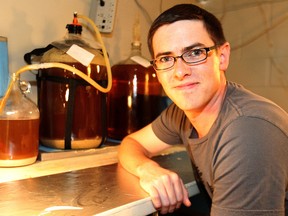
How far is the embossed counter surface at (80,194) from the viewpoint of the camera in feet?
2.03

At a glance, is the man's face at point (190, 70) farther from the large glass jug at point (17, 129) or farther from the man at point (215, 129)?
the large glass jug at point (17, 129)

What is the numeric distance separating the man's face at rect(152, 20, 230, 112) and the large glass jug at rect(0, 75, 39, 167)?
0.39 meters

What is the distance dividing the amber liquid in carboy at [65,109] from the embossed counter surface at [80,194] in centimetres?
15

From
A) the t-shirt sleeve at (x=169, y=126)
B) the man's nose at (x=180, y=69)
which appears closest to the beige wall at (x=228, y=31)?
the t-shirt sleeve at (x=169, y=126)

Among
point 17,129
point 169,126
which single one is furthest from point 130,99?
point 17,129

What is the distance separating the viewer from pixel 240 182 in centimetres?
62

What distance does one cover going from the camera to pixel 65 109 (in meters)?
0.99

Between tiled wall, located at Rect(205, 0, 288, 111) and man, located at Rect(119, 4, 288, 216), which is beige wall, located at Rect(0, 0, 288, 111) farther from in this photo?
man, located at Rect(119, 4, 288, 216)

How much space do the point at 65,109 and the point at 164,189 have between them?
42 cm

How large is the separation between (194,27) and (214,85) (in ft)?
0.45

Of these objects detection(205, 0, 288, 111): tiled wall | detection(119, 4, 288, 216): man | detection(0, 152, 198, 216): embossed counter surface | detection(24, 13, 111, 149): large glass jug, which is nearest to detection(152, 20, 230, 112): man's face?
detection(119, 4, 288, 216): man

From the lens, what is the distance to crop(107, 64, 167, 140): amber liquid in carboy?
1.25 metres

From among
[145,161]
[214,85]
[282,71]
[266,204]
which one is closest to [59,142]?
[145,161]

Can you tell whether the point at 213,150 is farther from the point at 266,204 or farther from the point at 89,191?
the point at 89,191
